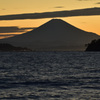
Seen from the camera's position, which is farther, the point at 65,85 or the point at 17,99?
the point at 65,85

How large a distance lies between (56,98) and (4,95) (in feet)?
14.4

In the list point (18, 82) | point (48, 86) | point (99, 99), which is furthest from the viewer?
point (18, 82)

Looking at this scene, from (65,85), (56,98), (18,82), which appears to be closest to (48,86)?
(65,85)

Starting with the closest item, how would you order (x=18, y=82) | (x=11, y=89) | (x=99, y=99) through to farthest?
1. (x=99, y=99)
2. (x=11, y=89)
3. (x=18, y=82)

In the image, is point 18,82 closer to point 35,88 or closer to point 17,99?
point 35,88

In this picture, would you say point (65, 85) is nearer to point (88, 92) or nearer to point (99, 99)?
point (88, 92)

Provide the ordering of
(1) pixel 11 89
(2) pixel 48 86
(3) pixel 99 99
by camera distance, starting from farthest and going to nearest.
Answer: (2) pixel 48 86, (1) pixel 11 89, (3) pixel 99 99

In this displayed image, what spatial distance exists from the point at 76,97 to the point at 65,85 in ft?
27.4

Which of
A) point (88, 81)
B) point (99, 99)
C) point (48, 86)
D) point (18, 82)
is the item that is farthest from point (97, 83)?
point (99, 99)

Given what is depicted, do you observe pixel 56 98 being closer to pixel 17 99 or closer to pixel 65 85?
pixel 17 99

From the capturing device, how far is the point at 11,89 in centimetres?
3753

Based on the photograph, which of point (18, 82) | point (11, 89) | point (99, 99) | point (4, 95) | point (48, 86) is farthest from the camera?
point (18, 82)

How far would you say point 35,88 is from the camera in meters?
38.4

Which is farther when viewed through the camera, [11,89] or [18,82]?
[18,82]
